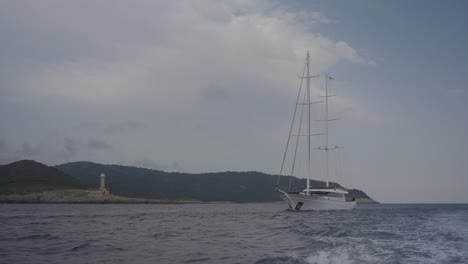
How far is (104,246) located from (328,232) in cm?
1799

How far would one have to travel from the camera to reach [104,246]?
2791 cm

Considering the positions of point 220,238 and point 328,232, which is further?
point 328,232

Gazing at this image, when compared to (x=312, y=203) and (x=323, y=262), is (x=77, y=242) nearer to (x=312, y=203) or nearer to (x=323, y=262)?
(x=323, y=262)

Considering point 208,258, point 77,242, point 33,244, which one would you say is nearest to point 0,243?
point 33,244

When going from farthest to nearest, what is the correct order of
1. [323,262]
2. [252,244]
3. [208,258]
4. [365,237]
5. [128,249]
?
1. [365,237]
2. [252,244]
3. [128,249]
4. [208,258]
5. [323,262]

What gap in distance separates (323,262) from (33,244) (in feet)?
62.2

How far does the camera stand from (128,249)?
1056 inches

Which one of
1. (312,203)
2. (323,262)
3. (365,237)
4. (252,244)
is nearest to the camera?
(323,262)

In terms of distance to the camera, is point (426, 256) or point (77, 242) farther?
point (77, 242)

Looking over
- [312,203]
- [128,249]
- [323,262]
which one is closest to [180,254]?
[128,249]

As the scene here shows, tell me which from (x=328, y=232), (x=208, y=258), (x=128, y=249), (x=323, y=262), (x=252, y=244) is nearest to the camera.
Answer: (x=323, y=262)

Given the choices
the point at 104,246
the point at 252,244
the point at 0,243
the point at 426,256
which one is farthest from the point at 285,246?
the point at 0,243

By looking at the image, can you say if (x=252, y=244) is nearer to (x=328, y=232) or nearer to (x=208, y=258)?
(x=208, y=258)

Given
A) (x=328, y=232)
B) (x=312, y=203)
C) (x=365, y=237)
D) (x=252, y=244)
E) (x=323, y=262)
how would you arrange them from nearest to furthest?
(x=323, y=262) < (x=252, y=244) < (x=365, y=237) < (x=328, y=232) < (x=312, y=203)
